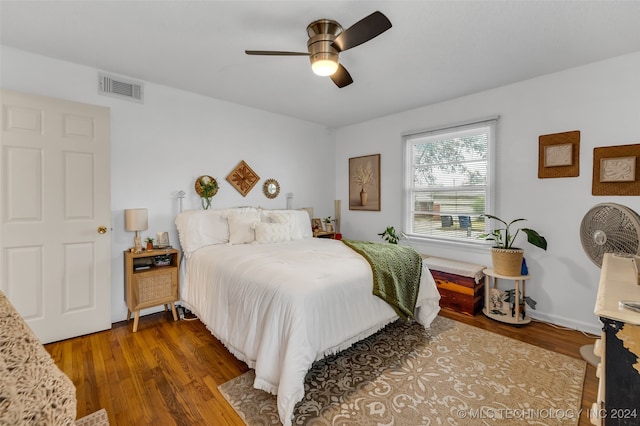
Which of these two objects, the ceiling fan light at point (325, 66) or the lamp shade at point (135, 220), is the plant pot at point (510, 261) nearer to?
the ceiling fan light at point (325, 66)

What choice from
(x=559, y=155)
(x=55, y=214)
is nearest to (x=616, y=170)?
(x=559, y=155)

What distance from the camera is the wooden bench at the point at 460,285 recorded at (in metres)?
3.08

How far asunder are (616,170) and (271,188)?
3.81m

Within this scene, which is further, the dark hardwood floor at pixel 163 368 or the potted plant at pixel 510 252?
the potted plant at pixel 510 252

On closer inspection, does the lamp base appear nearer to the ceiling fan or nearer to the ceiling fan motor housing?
the ceiling fan

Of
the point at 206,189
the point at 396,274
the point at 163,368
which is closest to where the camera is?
the point at 163,368

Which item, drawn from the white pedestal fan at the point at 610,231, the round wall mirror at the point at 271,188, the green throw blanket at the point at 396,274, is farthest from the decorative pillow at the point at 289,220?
the white pedestal fan at the point at 610,231

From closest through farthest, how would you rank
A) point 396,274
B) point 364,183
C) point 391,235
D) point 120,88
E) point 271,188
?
point 396,274
point 120,88
point 391,235
point 271,188
point 364,183

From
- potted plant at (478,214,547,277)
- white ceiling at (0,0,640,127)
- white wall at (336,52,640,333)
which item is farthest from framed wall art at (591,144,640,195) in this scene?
white ceiling at (0,0,640,127)

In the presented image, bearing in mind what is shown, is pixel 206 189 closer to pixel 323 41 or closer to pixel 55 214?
pixel 55 214

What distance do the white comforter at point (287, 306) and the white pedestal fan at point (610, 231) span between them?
52.7 inches

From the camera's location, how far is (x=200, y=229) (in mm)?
3051

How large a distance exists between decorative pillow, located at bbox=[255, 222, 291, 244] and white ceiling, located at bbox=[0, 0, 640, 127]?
162 cm

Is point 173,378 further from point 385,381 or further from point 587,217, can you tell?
point 587,217
